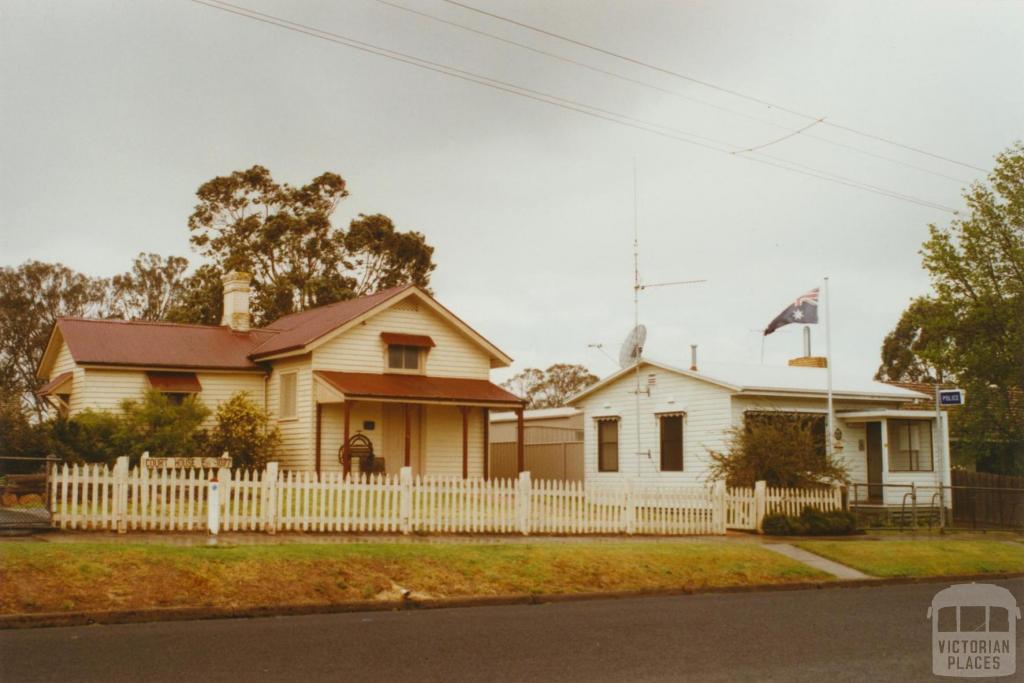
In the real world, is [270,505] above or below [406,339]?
below

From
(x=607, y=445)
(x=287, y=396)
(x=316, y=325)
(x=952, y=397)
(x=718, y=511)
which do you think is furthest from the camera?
(x=607, y=445)

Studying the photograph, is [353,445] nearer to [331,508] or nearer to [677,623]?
[331,508]

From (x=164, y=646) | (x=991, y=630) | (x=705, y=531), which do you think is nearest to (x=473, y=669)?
(x=164, y=646)

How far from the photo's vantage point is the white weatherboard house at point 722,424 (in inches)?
1106

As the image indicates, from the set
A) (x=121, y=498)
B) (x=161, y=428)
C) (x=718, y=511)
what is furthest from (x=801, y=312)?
(x=121, y=498)

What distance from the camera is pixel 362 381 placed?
2847 cm

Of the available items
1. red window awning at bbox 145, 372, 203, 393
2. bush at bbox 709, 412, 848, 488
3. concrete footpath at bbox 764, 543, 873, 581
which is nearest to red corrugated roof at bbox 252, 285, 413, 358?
red window awning at bbox 145, 372, 203, 393

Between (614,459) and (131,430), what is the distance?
1341 cm

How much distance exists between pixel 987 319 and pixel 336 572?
28061mm

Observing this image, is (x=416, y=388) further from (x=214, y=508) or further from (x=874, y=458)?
(x=874, y=458)

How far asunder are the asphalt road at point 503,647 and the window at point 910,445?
57.5ft

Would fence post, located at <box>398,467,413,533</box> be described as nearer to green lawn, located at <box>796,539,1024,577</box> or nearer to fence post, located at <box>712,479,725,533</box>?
fence post, located at <box>712,479,725,533</box>

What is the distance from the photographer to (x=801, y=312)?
A: 29.0 m

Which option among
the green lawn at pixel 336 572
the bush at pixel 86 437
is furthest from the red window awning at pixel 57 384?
the green lawn at pixel 336 572
